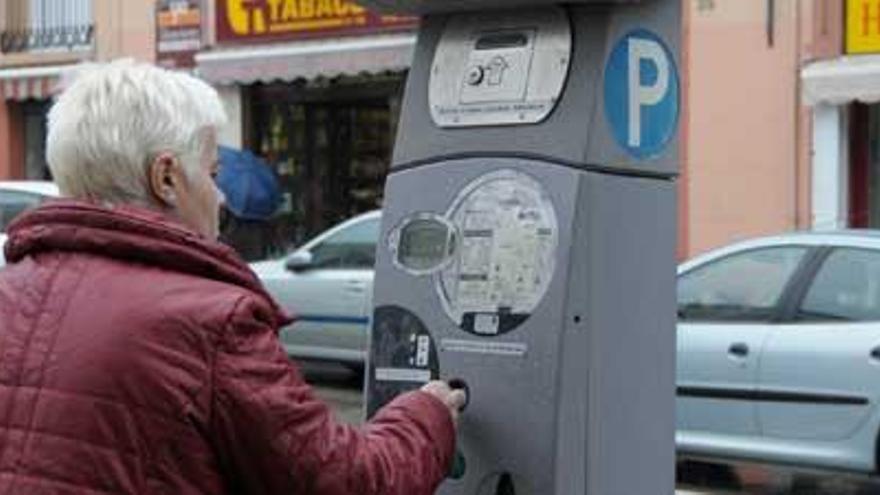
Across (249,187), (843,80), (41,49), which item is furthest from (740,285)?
(41,49)

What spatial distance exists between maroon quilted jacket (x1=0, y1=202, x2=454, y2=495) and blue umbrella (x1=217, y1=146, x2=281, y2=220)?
14504mm

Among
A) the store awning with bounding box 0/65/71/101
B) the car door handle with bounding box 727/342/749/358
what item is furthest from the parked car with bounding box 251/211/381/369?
the store awning with bounding box 0/65/71/101

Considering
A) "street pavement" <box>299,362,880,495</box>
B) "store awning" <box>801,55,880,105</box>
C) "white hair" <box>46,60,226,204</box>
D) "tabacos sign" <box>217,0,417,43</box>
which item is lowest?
"street pavement" <box>299,362,880,495</box>

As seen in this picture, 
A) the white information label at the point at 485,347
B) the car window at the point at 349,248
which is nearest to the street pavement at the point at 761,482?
the car window at the point at 349,248

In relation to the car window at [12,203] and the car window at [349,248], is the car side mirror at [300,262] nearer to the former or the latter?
the car window at [349,248]

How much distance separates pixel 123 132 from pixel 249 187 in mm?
15358

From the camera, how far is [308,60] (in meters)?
18.7

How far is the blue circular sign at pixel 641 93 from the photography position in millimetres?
2951

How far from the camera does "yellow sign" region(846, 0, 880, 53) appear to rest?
584 inches

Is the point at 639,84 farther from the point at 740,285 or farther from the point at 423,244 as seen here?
the point at 740,285

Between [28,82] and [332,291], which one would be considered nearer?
[332,291]

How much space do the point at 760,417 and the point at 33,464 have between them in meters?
6.45

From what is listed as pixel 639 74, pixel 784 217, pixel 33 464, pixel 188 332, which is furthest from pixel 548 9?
pixel 784 217

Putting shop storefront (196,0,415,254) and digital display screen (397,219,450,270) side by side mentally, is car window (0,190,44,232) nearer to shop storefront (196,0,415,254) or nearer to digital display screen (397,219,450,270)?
shop storefront (196,0,415,254)
